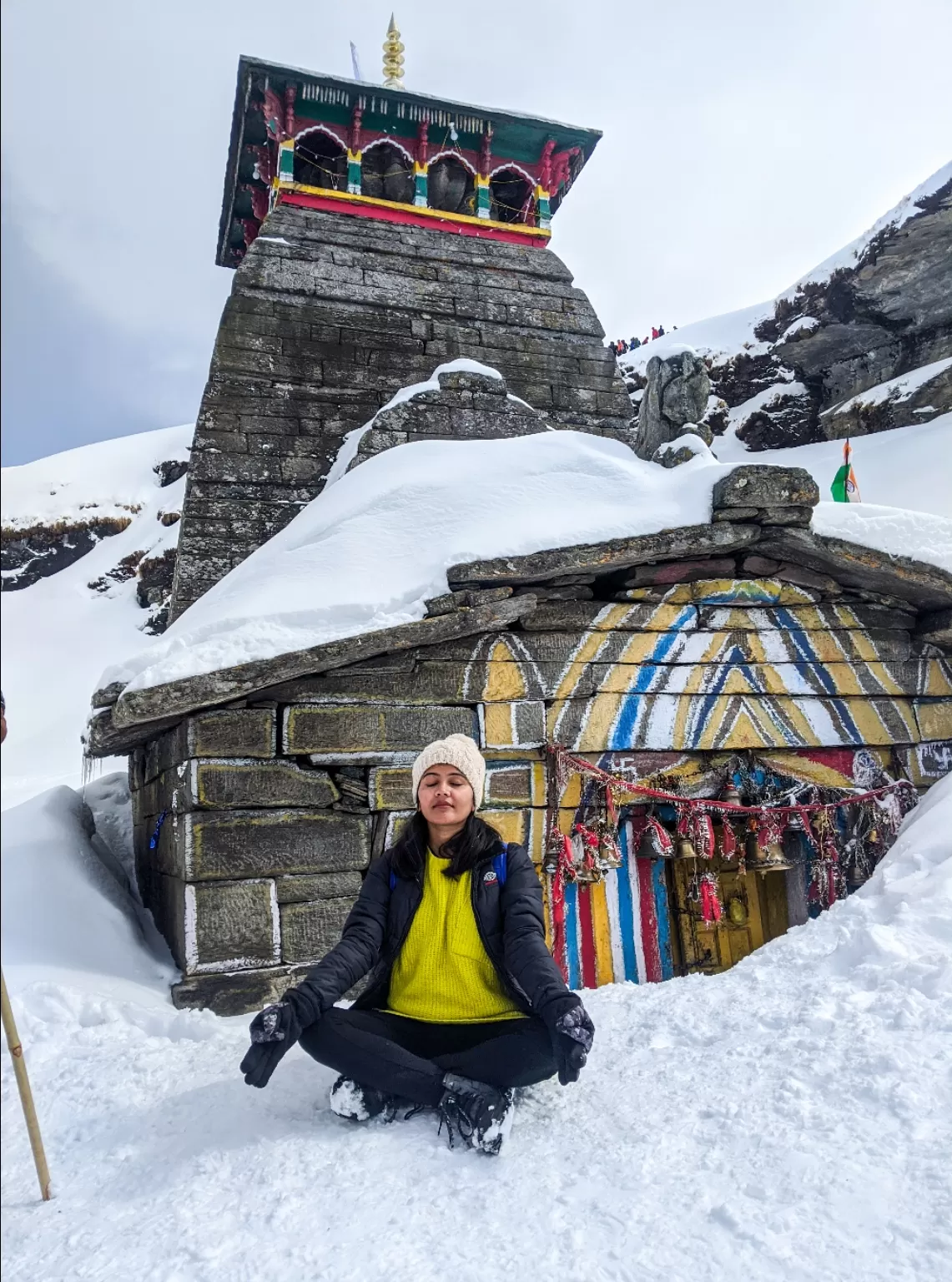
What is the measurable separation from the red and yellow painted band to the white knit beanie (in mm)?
9008

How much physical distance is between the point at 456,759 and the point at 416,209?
9.32m

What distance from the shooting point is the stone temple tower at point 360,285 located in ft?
25.9

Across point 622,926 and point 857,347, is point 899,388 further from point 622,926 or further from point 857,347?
point 622,926

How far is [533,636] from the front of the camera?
4902 mm

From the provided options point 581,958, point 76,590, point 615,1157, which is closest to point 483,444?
point 581,958

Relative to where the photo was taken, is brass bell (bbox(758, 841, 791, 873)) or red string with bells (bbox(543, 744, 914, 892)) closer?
red string with bells (bbox(543, 744, 914, 892))

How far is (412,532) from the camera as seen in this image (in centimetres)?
509

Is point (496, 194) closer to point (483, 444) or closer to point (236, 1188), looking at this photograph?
point (483, 444)

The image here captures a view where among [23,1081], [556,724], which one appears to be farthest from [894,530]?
[23,1081]

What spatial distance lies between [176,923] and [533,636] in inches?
99.3

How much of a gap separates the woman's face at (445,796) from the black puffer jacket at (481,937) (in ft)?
0.59

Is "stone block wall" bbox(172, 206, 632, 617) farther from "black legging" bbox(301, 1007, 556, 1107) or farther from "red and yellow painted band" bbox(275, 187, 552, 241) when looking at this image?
"black legging" bbox(301, 1007, 556, 1107)

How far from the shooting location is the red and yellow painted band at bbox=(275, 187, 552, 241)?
9836mm

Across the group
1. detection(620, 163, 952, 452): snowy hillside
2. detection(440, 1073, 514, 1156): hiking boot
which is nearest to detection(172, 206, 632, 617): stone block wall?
detection(440, 1073, 514, 1156): hiking boot
